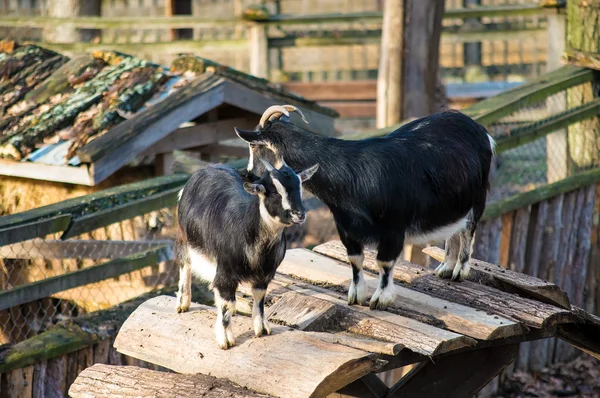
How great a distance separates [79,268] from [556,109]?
17.5 feet

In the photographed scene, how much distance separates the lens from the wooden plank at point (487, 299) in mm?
5305

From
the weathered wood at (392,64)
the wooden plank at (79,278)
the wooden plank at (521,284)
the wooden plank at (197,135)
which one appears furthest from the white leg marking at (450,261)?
the weathered wood at (392,64)

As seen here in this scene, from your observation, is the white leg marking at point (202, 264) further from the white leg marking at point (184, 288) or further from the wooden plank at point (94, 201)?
the wooden plank at point (94, 201)

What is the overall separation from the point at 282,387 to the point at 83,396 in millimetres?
1167

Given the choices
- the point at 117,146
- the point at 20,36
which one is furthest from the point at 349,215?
the point at 20,36

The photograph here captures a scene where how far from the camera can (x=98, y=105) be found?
820cm

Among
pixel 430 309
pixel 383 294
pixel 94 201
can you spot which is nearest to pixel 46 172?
pixel 94 201

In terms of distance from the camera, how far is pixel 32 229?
19.7 feet

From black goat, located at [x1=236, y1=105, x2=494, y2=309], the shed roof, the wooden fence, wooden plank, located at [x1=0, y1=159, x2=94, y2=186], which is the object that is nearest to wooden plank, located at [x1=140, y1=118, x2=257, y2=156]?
the shed roof

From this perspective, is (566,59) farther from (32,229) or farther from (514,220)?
(32,229)

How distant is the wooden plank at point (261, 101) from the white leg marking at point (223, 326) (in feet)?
11.7

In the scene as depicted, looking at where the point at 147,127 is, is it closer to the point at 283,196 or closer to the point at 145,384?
the point at 145,384

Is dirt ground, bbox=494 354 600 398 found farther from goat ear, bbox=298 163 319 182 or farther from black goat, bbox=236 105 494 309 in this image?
goat ear, bbox=298 163 319 182

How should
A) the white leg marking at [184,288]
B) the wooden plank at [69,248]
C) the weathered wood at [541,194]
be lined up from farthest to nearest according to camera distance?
the weathered wood at [541,194] < the wooden plank at [69,248] < the white leg marking at [184,288]
